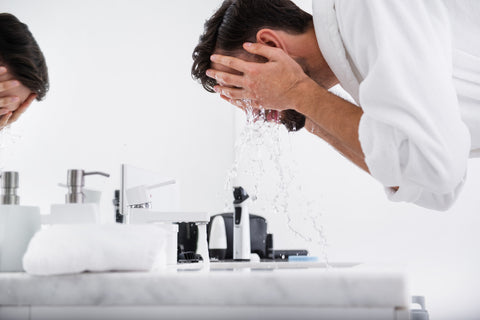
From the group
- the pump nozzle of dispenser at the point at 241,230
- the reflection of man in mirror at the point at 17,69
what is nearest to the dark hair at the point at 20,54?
the reflection of man in mirror at the point at 17,69

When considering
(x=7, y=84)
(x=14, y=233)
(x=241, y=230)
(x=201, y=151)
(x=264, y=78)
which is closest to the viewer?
(x=14, y=233)

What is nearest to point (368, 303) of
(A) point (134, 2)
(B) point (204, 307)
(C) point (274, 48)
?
(B) point (204, 307)

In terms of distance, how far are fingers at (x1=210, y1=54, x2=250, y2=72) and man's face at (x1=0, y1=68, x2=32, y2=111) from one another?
0.45 metres

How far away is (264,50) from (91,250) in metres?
0.51

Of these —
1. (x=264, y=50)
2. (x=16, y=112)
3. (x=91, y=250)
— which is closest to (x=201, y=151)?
(x=16, y=112)

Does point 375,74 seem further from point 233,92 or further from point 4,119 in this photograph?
point 4,119

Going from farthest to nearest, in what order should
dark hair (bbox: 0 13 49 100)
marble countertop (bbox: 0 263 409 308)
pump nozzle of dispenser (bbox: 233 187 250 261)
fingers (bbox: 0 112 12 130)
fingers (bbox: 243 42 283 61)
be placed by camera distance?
pump nozzle of dispenser (bbox: 233 187 250 261), fingers (bbox: 0 112 12 130), dark hair (bbox: 0 13 49 100), fingers (bbox: 243 42 283 61), marble countertop (bbox: 0 263 409 308)

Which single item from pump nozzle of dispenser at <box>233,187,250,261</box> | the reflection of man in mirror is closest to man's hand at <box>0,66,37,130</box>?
the reflection of man in mirror

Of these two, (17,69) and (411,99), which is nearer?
(411,99)

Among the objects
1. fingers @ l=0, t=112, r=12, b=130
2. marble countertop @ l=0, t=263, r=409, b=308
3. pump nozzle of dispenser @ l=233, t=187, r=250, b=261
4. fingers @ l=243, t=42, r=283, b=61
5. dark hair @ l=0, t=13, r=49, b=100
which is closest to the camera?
marble countertop @ l=0, t=263, r=409, b=308

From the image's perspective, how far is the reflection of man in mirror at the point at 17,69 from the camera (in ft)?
3.86

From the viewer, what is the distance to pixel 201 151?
3299 mm

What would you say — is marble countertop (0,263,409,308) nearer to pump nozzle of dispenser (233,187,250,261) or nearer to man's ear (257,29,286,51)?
man's ear (257,29,286,51)

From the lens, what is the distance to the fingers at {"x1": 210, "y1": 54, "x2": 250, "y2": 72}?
3.51 feet
